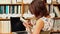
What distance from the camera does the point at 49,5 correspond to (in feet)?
9.39

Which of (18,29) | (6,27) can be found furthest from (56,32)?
(6,27)

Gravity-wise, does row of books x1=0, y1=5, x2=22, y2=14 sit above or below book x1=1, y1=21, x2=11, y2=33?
above

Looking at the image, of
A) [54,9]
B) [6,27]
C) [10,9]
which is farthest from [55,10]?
[6,27]

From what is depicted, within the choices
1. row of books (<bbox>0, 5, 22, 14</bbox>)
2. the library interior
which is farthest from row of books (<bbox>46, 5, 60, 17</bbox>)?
row of books (<bbox>0, 5, 22, 14</bbox>)

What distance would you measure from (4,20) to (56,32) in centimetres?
99

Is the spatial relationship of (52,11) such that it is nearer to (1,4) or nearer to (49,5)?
(49,5)

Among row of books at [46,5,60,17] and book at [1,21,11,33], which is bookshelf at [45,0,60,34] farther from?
book at [1,21,11,33]

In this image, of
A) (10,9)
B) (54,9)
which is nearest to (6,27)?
(10,9)

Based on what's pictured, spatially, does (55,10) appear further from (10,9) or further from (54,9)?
(10,9)

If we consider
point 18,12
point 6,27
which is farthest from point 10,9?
point 6,27

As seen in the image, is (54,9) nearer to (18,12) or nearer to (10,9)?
(18,12)

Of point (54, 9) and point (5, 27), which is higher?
point (54, 9)

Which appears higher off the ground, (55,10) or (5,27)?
(55,10)

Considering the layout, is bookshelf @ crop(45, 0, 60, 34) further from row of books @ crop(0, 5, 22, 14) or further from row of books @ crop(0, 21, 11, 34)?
row of books @ crop(0, 21, 11, 34)
